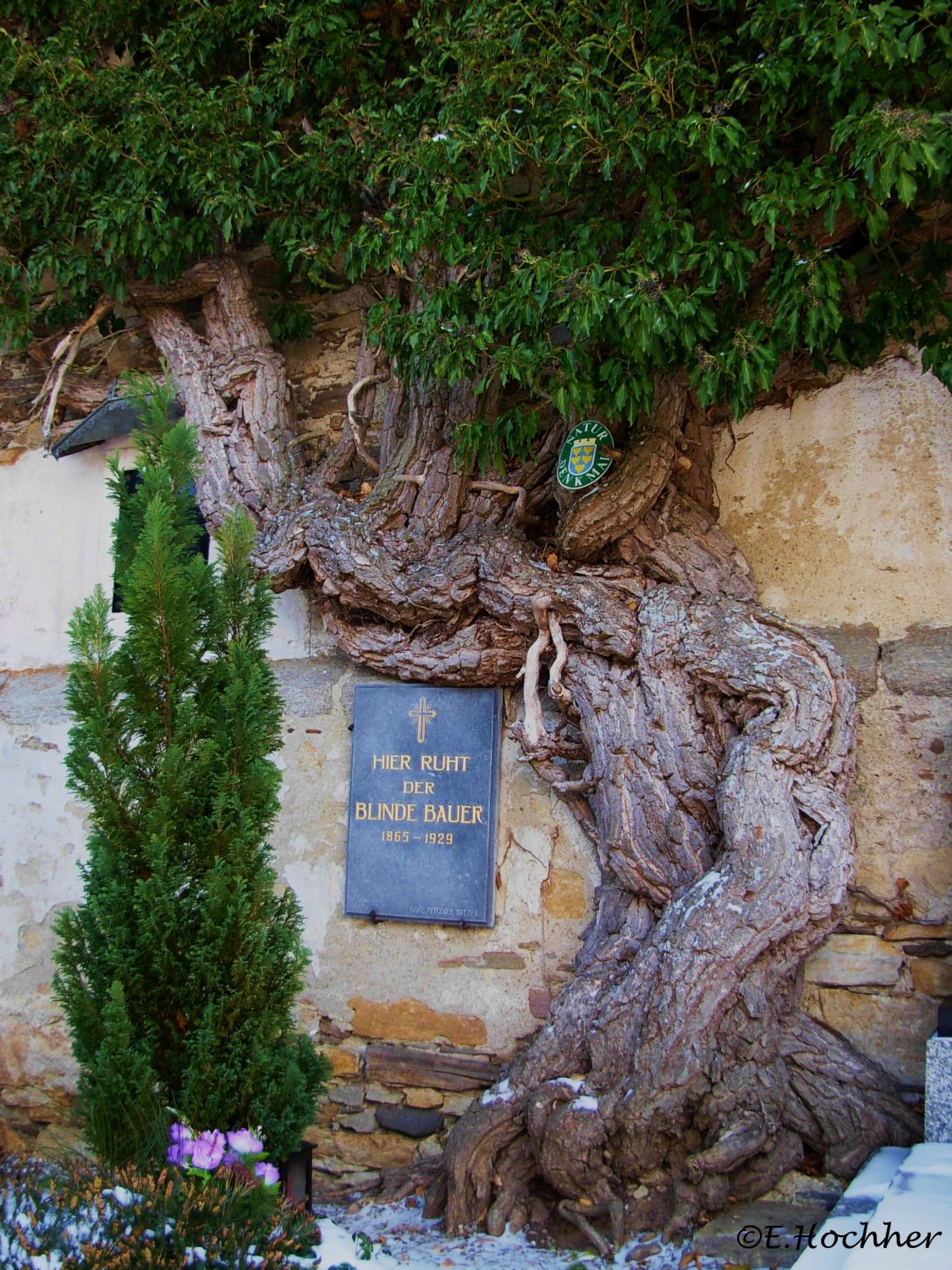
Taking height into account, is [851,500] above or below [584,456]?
below

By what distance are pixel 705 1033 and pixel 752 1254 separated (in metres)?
0.61

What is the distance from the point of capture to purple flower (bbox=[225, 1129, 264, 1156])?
2779mm

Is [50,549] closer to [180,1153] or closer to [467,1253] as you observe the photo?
[180,1153]

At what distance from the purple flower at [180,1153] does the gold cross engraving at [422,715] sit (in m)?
2.00

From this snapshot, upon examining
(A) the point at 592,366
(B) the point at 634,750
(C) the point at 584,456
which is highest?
(A) the point at 592,366

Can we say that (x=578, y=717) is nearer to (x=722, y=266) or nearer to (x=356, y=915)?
(x=356, y=915)

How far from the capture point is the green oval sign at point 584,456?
4152 mm

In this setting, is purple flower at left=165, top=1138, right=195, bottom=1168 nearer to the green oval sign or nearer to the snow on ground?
the snow on ground

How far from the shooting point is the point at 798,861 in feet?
11.8

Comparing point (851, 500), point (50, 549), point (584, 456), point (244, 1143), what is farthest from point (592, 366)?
point (50, 549)

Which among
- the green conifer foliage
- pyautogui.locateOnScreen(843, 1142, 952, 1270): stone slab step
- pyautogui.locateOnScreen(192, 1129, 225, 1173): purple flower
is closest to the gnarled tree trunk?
pyautogui.locateOnScreen(843, 1142, 952, 1270): stone slab step

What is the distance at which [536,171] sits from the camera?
178 inches

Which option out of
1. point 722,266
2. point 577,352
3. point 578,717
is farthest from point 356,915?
point 722,266

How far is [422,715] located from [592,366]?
152cm
